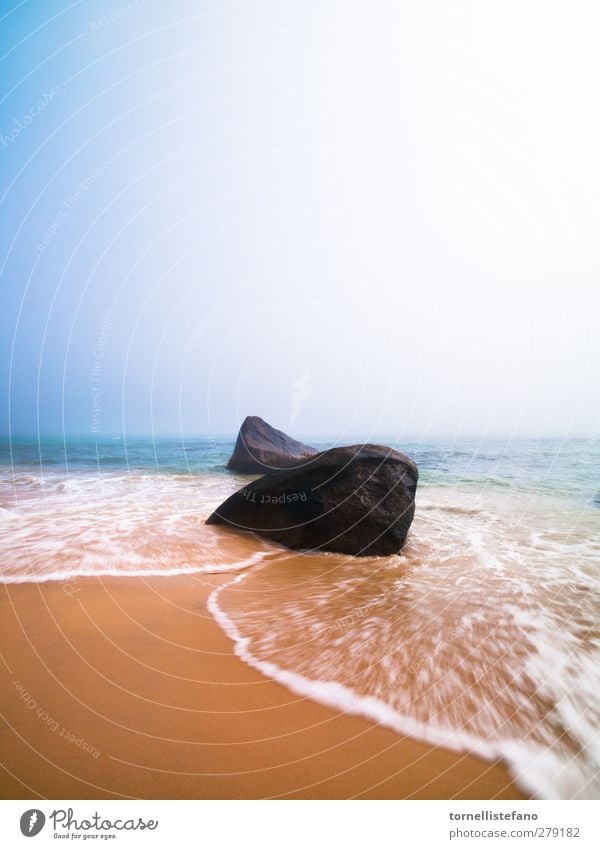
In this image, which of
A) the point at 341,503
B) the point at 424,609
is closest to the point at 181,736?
the point at 424,609

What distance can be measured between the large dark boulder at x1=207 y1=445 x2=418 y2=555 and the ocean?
333 mm

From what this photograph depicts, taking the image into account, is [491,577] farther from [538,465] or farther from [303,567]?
[538,465]

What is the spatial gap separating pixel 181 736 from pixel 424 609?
313 centimetres

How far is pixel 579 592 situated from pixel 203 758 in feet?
18.0

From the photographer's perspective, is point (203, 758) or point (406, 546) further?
point (406, 546)

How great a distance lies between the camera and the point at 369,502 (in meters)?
6.80

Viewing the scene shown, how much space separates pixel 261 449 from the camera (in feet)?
64.0

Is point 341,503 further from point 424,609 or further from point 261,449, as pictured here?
point 261,449

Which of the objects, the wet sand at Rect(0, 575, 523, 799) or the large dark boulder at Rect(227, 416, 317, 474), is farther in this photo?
the large dark boulder at Rect(227, 416, 317, 474)

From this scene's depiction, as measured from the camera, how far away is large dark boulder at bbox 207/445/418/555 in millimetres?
6629

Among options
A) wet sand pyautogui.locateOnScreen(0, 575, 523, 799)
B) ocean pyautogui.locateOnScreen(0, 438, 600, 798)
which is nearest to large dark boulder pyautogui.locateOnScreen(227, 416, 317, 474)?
ocean pyautogui.locateOnScreen(0, 438, 600, 798)

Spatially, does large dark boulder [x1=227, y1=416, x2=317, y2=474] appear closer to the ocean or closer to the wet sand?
the ocean

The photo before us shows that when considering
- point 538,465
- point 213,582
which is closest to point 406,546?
point 213,582

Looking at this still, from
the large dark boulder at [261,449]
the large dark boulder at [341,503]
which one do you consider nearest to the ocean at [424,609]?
the large dark boulder at [341,503]
